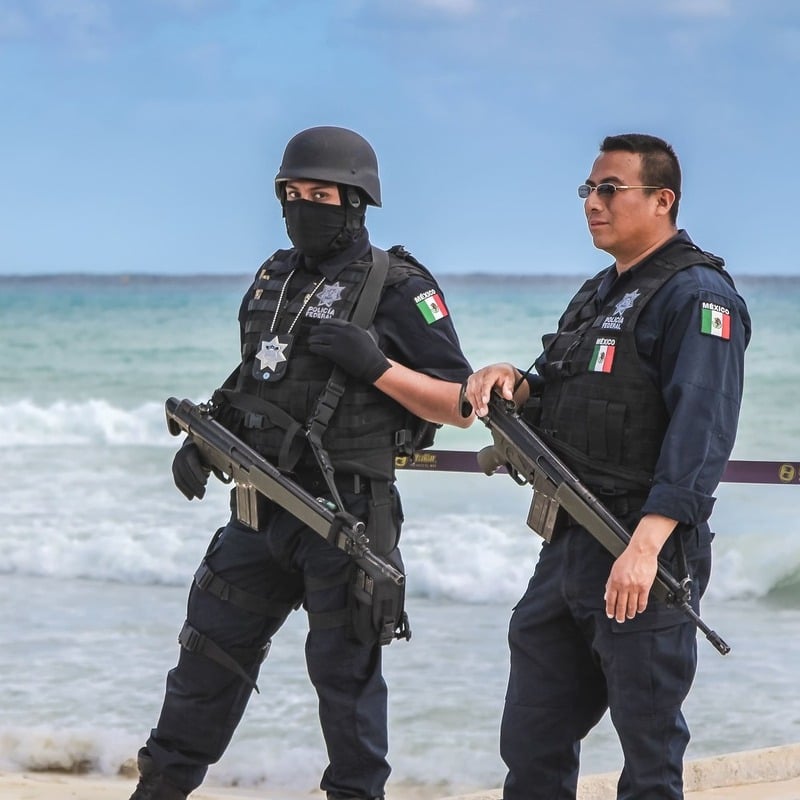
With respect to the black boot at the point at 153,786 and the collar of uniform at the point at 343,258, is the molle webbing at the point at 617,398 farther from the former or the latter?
the black boot at the point at 153,786

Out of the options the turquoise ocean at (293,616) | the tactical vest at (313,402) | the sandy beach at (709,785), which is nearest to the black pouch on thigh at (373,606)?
the tactical vest at (313,402)

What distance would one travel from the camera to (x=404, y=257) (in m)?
3.76

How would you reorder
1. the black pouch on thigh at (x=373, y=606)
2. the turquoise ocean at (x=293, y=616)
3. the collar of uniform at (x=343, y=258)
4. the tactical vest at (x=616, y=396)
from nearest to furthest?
the tactical vest at (x=616, y=396)
the black pouch on thigh at (x=373, y=606)
the collar of uniform at (x=343, y=258)
the turquoise ocean at (x=293, y=616)

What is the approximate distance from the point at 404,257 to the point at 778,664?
4074mm

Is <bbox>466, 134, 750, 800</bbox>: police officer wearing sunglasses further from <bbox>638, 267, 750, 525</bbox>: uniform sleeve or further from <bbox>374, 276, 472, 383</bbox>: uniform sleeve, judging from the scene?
<bbox>374, 276, 472, 383</bbox>: uniform sleeve

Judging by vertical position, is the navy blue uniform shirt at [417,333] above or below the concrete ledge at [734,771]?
above

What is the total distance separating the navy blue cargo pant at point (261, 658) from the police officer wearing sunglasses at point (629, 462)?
1.46ft

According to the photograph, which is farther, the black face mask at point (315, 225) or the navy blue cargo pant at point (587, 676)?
the black face mask at point (315, 225)

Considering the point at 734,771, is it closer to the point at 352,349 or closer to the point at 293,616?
the point at 352,349

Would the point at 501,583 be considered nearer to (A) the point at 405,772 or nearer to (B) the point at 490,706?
(B) the point at 490,706

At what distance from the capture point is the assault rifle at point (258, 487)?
3.44m

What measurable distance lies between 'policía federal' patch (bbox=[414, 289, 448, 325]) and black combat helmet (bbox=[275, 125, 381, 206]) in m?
0.30

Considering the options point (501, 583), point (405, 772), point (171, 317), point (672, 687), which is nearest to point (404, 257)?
point (672, 687)

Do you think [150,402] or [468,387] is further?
[150,402]
